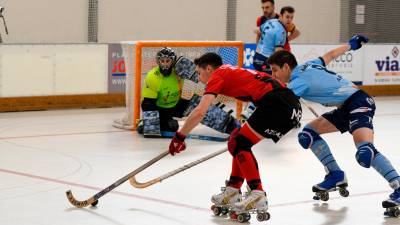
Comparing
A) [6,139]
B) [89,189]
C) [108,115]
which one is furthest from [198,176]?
[108,115]

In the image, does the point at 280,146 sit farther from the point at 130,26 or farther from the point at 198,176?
the point at 130,26

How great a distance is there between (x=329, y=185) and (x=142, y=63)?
4329mm

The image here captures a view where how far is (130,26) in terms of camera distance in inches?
573

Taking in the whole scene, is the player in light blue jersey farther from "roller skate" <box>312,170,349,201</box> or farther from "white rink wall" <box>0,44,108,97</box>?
"roller skate" <box>312,170,349,201</box>

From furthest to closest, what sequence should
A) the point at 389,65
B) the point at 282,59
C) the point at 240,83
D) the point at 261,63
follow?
the point at 389,65, the point at 261,63, the point at 282,59, the point at 240,83

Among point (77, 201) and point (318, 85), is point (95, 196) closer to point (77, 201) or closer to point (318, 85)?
point (77, 201)

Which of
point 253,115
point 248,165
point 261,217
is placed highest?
point 253,115

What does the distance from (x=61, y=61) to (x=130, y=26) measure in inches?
102

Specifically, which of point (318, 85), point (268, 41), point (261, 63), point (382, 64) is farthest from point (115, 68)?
point (318, 85)

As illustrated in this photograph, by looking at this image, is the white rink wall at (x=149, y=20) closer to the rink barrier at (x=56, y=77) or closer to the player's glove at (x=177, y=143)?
the rink barrier at (x=56, y=77)

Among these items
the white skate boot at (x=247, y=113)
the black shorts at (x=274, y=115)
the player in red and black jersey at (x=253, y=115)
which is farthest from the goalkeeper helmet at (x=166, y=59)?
the black shorts at (x=274, y=115)

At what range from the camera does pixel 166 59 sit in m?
10.0

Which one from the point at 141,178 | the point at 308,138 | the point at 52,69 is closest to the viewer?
the point at 308,138

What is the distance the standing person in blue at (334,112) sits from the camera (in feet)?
20.1
